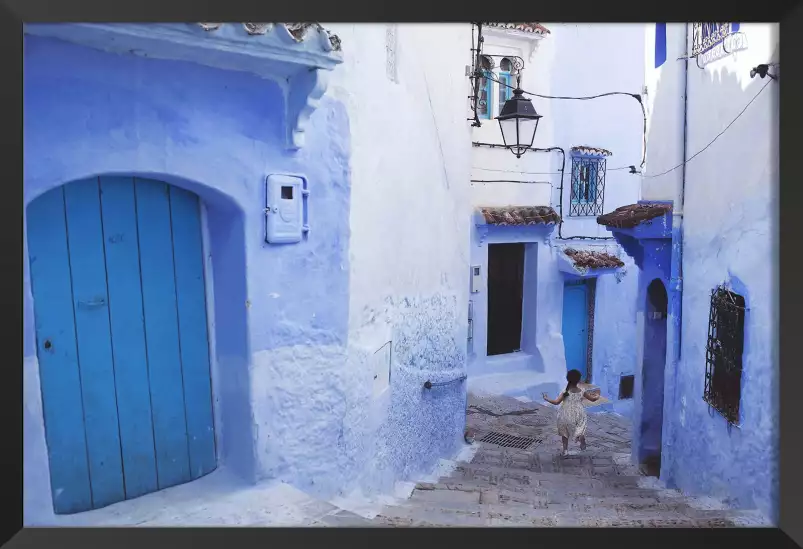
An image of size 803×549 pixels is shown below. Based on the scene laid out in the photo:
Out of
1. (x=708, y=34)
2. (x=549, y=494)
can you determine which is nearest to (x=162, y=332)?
(x=549, y=494)

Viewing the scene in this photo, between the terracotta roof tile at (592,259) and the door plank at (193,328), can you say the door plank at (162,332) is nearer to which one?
the door plank at (193,328)

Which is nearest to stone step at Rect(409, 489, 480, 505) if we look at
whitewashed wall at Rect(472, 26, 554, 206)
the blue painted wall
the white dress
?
the blue painted wall

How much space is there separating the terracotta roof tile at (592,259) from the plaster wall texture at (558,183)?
0.21 meters

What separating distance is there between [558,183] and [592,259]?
141cm

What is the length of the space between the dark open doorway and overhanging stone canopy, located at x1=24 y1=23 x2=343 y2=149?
7867 mm

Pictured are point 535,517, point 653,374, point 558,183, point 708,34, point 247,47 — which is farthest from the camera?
point 558,183

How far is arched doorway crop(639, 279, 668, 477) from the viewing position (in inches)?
281

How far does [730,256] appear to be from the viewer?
188 inches

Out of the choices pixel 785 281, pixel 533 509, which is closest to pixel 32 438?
pixel 533 509

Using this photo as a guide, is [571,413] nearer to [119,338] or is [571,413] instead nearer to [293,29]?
[119,338]

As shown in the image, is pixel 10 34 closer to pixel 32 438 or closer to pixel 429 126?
pixel 32 438

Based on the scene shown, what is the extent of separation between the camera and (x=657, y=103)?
6.71 metres

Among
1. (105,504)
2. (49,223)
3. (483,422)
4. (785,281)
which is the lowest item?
(483,422)

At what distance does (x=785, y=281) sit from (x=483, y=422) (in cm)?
574
